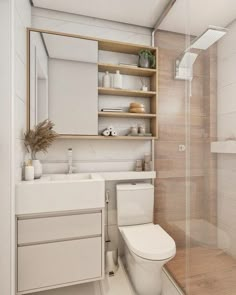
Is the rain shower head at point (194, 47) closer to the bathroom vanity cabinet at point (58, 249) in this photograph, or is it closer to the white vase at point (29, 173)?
the bathroom vanity cabinet at point (58, 249)

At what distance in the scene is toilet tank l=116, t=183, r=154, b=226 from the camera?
6.07ft

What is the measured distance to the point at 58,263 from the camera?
1.46m

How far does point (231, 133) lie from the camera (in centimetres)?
123

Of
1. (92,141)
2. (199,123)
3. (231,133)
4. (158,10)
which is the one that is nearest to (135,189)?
(92,141)

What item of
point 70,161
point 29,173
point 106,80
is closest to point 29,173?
point 29,173

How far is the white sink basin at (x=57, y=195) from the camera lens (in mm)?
1380

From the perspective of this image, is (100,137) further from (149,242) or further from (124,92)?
(149,242)

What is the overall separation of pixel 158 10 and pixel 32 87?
1419 millimetres

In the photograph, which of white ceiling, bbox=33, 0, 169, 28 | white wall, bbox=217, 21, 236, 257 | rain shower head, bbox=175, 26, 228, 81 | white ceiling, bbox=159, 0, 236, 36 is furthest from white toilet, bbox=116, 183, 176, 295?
white ceiling, bbox=33, 0, 169, 28

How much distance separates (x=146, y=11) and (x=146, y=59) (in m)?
0.44

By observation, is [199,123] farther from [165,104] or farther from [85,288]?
[85,288]

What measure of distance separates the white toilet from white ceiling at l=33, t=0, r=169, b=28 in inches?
67.3

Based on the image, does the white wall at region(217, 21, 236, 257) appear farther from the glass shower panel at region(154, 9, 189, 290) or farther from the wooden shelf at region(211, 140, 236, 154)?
the glass shower panel at region(154, 9, 189, 290)

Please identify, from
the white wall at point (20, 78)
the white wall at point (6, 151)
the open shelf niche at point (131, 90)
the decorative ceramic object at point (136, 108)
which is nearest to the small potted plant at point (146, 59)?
the open shelf niche at point (131, 90)
